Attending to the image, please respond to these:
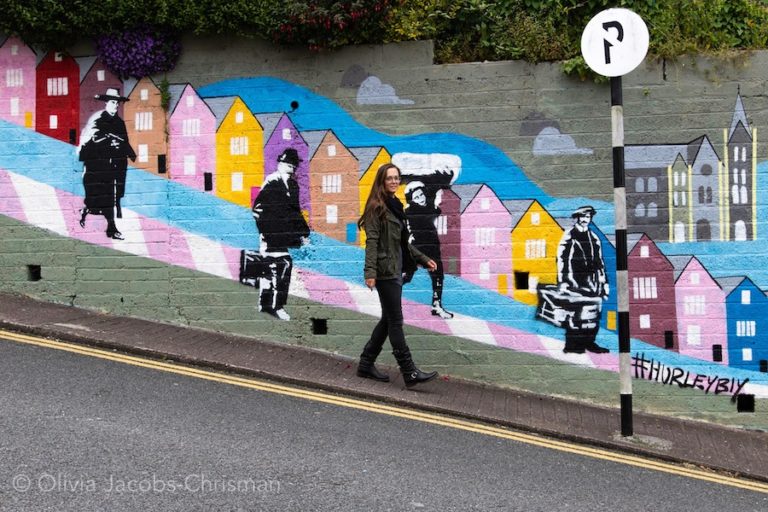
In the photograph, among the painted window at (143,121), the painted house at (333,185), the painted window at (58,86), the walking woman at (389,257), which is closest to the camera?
the walking woman at (389,257)

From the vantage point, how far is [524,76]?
7.36 m

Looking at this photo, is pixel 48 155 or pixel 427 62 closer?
pixel 427 62

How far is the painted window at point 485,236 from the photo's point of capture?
24.2 ft

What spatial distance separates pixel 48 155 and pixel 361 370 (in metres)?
4.39

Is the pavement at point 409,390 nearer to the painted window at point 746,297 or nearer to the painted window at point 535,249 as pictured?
the painted window at point 746,297

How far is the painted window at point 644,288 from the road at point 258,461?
A: 2.20m

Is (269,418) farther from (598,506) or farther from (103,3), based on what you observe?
(103,3)

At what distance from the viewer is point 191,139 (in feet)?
25.8

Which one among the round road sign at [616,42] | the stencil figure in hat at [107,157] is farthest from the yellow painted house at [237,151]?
the round road sign at [616,42]

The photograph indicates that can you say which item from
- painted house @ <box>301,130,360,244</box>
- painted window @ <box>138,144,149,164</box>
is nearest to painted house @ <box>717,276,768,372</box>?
painted house @ <box>301,130,360,244</box>

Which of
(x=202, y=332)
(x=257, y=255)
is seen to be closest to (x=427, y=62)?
(x=257, y=255)

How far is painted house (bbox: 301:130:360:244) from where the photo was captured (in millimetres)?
7590

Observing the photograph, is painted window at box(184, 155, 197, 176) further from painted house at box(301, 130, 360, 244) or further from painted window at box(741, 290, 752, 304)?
painted window at box(741, 290, 752, 304)

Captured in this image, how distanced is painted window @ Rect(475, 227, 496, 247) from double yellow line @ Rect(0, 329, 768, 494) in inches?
78.5
